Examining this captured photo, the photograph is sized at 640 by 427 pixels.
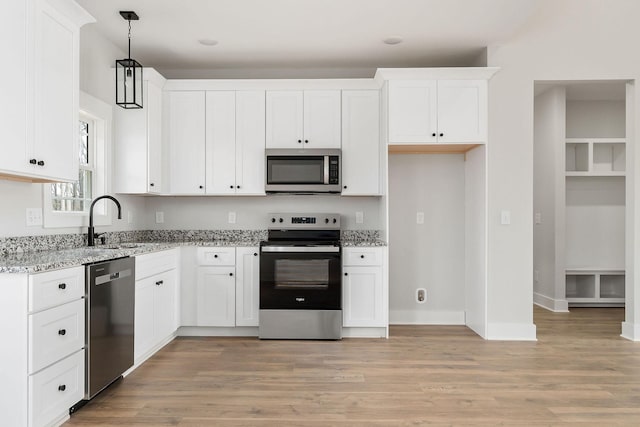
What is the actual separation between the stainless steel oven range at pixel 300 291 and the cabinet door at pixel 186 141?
40.0 inches

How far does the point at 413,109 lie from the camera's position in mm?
3961

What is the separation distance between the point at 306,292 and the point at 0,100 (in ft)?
8.50

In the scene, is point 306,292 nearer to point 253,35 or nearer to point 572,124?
point 253,35

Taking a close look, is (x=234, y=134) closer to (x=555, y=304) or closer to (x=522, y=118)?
(x=522, y=118)

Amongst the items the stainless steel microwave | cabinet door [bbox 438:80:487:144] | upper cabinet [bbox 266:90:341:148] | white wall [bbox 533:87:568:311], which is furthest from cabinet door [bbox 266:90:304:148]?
white wall [bbox 533:87:568:311]

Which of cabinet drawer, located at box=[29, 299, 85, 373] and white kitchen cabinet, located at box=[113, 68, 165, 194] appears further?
white kitchen cabinet, located at box=[113, 68, 165, 194]

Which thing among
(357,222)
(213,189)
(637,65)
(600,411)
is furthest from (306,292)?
(637,65)

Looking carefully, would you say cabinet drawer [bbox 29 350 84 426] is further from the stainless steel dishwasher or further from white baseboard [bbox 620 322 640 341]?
white baseboard [bbox 620 322 640 341]

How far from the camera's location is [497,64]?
3977 millimetres

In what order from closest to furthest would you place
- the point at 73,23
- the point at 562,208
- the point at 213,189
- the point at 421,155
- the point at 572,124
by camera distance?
the point at 73,23
the point at 213,189
the point at 421,155
the point at 562,208
the point at 572,124

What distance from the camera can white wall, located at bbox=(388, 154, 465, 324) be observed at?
4.49 metres

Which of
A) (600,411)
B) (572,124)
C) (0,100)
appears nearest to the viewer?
(0,100)

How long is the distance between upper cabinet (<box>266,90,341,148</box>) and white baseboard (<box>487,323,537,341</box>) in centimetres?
221

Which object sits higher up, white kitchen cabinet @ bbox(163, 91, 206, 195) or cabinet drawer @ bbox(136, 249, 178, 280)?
white kitchen cabinet @ bbox(163, 91, 206, 195)
